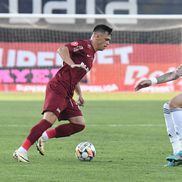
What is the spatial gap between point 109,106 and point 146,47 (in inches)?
461

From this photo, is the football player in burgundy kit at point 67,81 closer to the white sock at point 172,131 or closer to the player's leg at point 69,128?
the player's leg at point 69,128

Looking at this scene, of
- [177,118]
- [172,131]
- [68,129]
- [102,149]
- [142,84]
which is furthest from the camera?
[102,149]

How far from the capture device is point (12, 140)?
44.1 ft

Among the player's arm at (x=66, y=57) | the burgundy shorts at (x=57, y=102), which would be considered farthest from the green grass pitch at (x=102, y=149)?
the player's arm at (x=66, y=57)

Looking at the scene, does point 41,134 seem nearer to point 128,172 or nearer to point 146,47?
point 128,172

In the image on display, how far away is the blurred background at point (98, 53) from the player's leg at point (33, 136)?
66.0 ft

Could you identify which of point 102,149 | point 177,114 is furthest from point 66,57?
point 102,149

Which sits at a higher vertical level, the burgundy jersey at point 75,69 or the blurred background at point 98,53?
the burgundy jersey at point 75,69

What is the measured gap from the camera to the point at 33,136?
10.2 m

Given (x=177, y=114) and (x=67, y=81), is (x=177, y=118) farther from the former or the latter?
(x=67, y=81)

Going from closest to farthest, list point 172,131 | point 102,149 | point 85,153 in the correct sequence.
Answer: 1. point 172,131
2. point 85,153
3. point 102,149

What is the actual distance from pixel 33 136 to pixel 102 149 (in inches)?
87.9

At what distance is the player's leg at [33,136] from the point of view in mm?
10070

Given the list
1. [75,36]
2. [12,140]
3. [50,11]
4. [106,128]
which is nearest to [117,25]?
[75,36]
